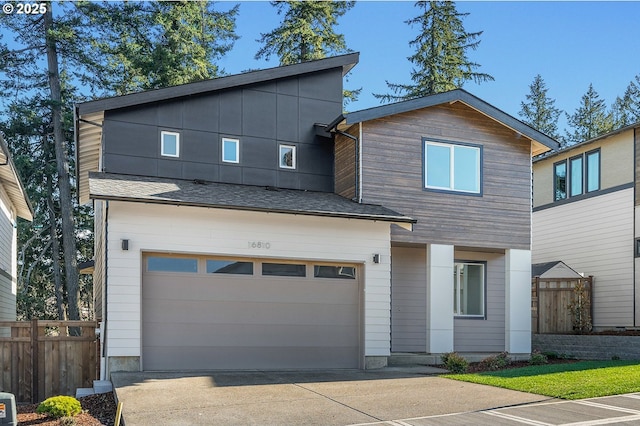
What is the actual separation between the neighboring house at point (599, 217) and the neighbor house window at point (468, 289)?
15.9 ft

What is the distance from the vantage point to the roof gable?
45.7ft

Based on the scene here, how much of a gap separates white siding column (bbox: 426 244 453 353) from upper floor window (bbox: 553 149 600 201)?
7.23m

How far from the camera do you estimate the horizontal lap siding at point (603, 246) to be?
1777 cm

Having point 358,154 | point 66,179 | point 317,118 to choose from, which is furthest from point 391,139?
point 66,179

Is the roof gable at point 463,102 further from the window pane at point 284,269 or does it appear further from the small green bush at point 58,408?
the small green bush at point 58,408

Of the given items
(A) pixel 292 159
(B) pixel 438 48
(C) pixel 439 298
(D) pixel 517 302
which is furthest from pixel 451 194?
(B) pixel 438 48

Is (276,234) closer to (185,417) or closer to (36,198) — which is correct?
(185,417)

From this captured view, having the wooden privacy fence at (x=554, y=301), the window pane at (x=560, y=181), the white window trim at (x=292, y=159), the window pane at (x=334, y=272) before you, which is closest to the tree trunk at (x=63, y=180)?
the white window trim at (x=292, y=159)

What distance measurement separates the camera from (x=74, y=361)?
474 inches

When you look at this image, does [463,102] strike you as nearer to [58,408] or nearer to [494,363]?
[494,363]

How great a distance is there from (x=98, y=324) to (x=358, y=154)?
6.60 metres

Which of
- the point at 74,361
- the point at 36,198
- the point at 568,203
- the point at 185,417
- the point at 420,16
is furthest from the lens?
the point at 420,16

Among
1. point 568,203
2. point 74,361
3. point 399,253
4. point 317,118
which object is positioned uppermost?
point 317,118

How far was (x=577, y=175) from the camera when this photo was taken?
20.0 m
